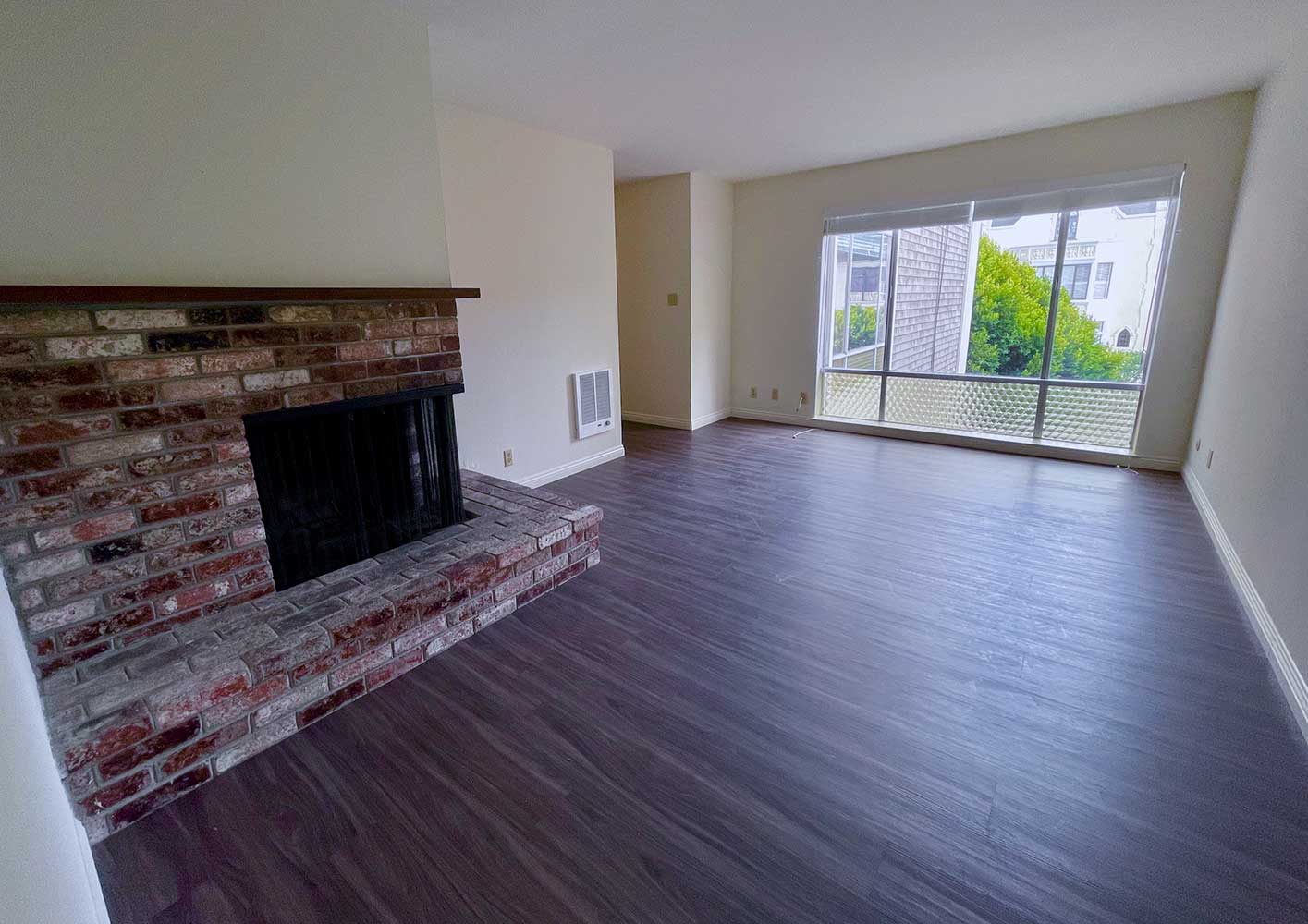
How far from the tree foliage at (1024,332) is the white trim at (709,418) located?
2.42 meters

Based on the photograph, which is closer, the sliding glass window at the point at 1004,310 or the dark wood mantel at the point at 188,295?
the dark wood mantel at the point at 188,295

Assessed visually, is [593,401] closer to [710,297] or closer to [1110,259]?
[710,297]

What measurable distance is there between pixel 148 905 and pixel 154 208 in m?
1.92

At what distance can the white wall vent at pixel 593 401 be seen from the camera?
4.46 metres

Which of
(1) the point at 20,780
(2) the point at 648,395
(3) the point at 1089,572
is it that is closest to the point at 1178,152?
(3) the point at 1089,572

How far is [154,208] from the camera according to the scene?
1814 millimetres

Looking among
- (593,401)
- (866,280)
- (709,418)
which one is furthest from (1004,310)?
(593,401)

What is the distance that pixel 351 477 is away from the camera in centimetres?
237

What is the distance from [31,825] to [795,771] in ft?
5.16

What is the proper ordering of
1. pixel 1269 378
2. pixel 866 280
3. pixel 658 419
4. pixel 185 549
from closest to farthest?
pixel 185 549, pixel 1269 378, pixel 866 280, pixel 658 419

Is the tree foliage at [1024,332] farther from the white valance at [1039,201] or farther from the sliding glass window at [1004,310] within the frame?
the white valance at [1039,201]

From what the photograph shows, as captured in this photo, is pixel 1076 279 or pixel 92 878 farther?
pixel 1076 279

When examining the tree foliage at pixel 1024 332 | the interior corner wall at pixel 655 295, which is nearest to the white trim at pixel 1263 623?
the tree foliage at pixel 1024 332

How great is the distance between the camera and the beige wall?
3.76m
